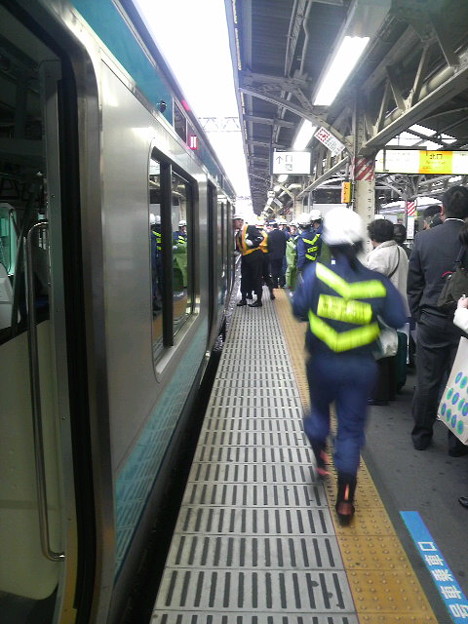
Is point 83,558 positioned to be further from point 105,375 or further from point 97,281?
point 97,281

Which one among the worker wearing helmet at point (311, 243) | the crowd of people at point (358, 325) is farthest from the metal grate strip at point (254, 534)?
the worker wearing helmet at point (311, 243)

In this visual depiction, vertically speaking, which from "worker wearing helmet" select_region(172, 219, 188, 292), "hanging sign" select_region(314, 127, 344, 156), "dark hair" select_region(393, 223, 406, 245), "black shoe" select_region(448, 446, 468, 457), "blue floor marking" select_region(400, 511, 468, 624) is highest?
"hanging sign" select_region(314, 127, 344, 156)

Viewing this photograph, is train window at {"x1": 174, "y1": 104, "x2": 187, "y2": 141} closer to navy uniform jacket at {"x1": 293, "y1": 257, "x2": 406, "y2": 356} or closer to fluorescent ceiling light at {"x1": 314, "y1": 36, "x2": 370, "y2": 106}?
navy uniform jacket at {"x1": 293, "y1": 257, "x2": 406, "y2": 356}

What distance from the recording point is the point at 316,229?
7328mm

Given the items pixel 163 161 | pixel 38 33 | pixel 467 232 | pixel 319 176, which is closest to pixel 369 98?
pixel 319 176

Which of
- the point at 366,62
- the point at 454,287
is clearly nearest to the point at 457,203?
the point at 454,287

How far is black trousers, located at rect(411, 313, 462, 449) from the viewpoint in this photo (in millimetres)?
3119

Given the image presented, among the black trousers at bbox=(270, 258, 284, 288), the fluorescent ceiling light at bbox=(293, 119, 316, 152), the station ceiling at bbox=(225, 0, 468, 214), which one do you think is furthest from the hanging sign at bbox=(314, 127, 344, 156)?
the black trousers at bbox=(270, 258, 284, 288)

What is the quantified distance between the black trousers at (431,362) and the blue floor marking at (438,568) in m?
0.84

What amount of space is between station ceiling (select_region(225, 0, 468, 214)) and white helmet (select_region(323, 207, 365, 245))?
7.35 ft

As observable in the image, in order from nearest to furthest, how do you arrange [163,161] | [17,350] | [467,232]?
1. [17,350]
2. [163,161]
3. [467,232]

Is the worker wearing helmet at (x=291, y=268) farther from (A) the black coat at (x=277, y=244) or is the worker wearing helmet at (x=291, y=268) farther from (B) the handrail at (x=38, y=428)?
(B) the handrail at (x=38, y=428)

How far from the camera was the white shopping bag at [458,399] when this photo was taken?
2707 mm

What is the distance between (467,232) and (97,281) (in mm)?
2093
